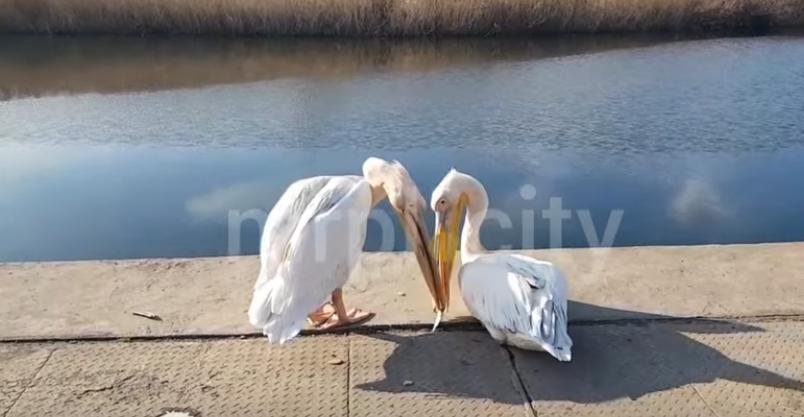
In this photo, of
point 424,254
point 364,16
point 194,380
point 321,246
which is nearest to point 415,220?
point 424,254

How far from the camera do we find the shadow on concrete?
2.54m

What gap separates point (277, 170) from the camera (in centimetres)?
620

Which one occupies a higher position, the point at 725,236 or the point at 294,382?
the point at 294,382

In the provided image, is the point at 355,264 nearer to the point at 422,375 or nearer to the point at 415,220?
the point at 415,220

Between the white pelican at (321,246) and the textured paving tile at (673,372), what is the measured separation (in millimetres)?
547

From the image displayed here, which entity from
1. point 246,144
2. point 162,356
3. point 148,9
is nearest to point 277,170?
point 246,144

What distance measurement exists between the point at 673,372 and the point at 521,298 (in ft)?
1.73

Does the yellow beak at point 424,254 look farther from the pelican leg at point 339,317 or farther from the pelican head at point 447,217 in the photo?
the pelican leg at point 339,317

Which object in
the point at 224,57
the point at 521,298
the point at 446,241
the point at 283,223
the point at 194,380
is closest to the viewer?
the point at 194,380

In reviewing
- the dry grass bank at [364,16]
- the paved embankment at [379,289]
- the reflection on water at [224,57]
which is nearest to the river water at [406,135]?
the reflection on water at [224,57]

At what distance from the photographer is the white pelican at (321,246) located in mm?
2660

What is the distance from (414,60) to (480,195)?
7405 millimetres

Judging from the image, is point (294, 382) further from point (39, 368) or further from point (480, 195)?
point (480, 195)

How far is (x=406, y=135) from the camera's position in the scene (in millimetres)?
7008
